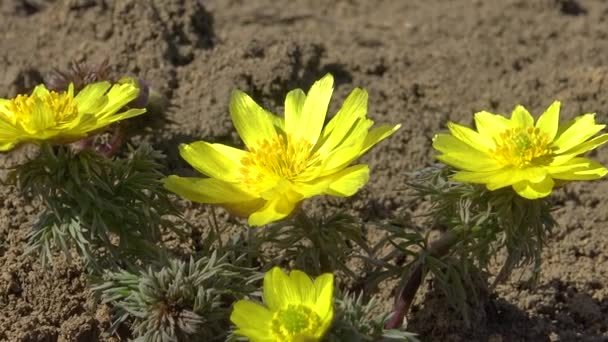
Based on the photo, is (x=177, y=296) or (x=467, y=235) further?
(x=467, y=235)

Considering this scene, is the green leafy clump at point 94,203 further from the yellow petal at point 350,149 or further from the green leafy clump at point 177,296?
the yellow petal at point 350,149

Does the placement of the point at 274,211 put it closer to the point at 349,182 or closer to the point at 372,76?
the point at 349,182

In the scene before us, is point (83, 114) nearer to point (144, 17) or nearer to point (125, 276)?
point (125, 276)

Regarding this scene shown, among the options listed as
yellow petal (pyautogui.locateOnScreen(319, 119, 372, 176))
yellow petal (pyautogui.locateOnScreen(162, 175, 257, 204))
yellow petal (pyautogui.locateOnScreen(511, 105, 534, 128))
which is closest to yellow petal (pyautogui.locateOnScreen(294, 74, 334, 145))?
yellow petal (pyautogui.locateOnScreen(319, 119, 372, 176))

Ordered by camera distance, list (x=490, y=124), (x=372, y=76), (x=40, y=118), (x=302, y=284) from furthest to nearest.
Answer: (x=372, y=76) < (x=490, y=124) < (x=40, y=118) < (x=302, y=284)

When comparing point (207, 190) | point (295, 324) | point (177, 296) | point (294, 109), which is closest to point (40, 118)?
point (207, 190)
